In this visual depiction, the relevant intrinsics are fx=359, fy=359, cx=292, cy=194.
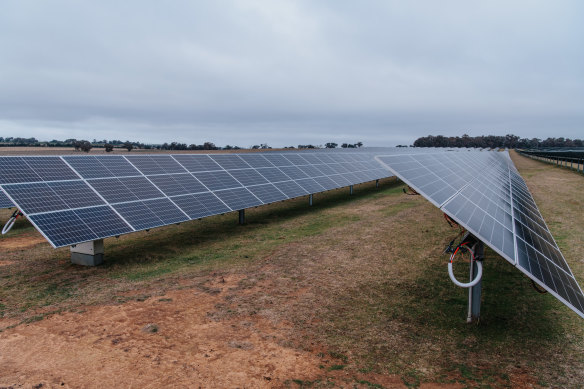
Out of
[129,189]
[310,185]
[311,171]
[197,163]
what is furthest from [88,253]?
[311,171]

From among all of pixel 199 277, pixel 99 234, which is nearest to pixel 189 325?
pixel 199 277

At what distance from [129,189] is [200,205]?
9.13ft

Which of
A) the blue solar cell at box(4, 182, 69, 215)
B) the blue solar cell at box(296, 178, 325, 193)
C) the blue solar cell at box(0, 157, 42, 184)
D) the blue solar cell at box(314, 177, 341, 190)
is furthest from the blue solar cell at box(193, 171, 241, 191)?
the blue solar cell at box(314, 177, 341, 190)

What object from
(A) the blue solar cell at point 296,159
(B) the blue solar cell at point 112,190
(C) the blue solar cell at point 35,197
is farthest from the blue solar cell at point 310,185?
(C) the blue solar cell at point 35,197

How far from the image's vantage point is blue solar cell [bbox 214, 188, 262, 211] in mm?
16312

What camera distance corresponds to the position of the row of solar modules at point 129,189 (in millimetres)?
10930

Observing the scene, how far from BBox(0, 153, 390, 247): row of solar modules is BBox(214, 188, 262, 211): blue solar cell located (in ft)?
0.17

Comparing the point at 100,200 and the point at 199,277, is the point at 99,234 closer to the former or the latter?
the point at 100,200

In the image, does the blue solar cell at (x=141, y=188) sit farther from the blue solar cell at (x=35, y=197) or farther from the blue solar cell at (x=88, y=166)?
the blue solar cell at (x=35, y=197)

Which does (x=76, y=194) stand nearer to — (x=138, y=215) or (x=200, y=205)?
(x=138, y=215)

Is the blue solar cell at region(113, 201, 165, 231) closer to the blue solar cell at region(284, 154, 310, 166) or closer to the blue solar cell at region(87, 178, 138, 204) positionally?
the blue solar cell at region(87, 178, 138, 204)

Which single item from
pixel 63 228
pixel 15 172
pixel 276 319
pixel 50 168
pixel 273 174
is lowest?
pixel 276 319

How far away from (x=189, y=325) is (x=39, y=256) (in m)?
8.05

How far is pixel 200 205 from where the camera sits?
49.2 feet
